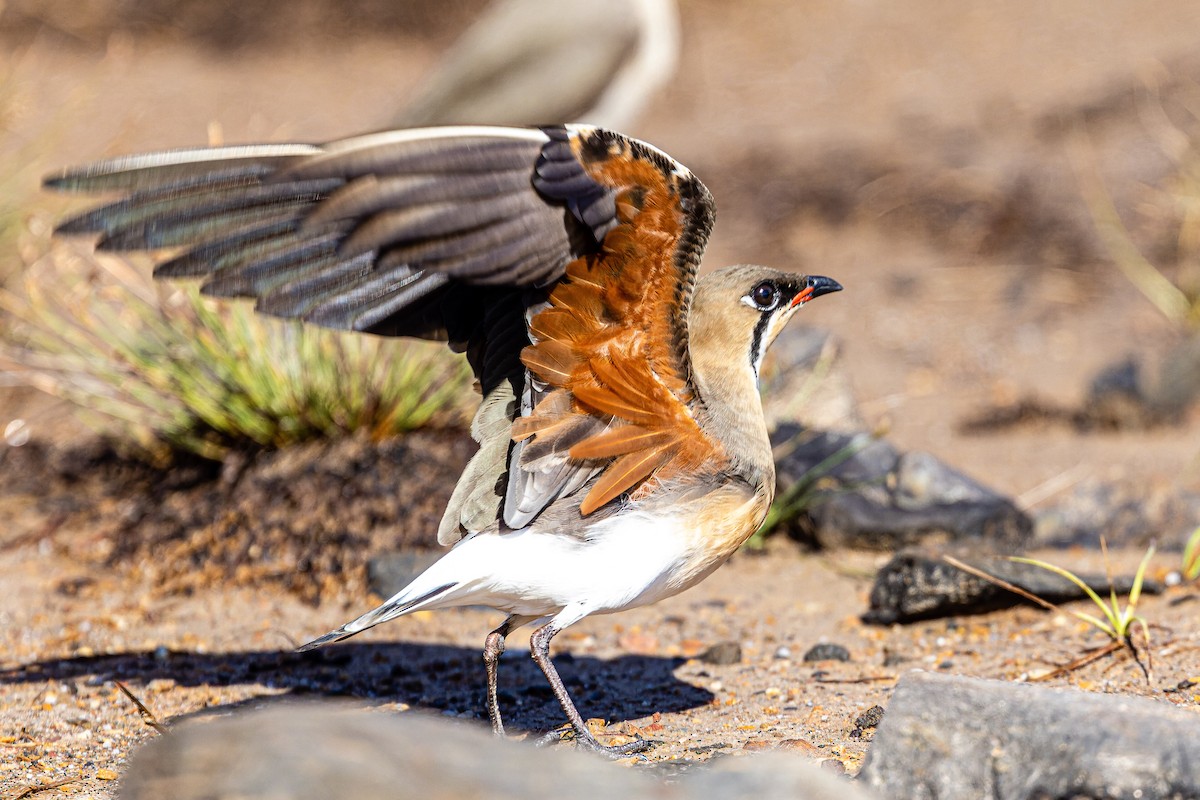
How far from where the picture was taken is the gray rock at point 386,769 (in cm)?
216

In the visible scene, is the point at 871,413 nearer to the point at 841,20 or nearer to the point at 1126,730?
the point at 1126,730

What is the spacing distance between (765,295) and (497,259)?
1.03 meters

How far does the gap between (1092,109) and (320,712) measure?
10.5m

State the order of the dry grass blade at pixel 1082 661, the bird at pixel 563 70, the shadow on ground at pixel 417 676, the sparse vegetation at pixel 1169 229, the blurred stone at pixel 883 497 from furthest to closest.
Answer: the sparse vegetation at pixel 1169 229
the bird at pixel 563 70
the blurred stone at pixel 883 497
the shadow on ground at pixel 417 676
the dry grass blade at pixel 1082 661

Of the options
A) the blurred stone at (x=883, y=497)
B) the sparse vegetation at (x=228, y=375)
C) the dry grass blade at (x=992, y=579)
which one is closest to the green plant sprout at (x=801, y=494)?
the blurred stone at (x=883, y=497)

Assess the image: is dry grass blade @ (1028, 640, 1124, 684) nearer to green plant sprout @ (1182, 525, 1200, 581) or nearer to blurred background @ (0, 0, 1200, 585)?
green plant sprout @ (1182, 525, 1200, 581)

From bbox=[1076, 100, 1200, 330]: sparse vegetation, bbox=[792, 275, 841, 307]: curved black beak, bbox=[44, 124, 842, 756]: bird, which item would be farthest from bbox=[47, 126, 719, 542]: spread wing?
bbox=[1076, 100, 1200, 330]: sparse vegetation

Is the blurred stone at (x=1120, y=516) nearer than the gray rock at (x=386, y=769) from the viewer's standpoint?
No

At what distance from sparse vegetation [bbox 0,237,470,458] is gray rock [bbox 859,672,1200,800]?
12.0ft

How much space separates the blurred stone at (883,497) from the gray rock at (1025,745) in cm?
290

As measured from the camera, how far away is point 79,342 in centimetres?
630

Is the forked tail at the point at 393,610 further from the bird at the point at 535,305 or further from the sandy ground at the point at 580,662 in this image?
the sandy ground at the point at 580,662

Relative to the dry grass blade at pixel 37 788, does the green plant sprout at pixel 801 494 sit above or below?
below

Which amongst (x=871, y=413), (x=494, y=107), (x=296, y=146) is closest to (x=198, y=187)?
(x=296, y=146)
